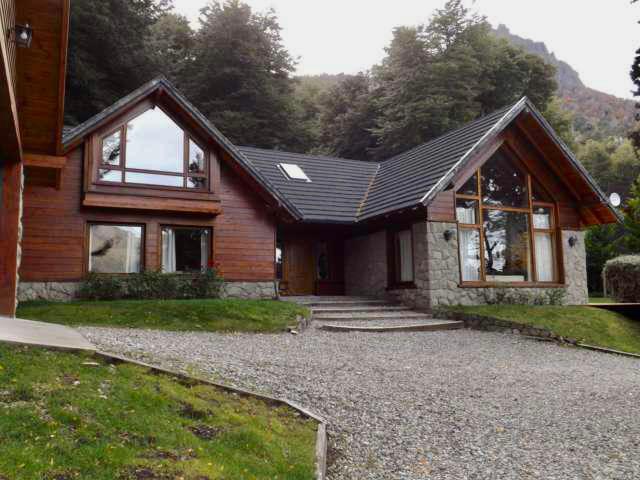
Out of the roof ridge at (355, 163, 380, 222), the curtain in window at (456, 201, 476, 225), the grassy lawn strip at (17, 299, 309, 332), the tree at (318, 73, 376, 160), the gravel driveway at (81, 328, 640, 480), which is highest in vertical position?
the tree at (318, 73, 376, 160)

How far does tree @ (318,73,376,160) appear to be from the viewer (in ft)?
118

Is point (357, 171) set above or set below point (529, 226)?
above

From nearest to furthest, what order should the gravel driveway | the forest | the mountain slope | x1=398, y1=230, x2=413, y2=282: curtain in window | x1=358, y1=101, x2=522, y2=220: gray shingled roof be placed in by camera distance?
the gravel driveway < x1=358, y1=101, x2=522, y2=220: gray shingled roof < x1=398, y1=230, x2=413, y2=282: curtain in window < the forest < the mountain slope

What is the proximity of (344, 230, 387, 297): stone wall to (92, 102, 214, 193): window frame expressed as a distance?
5.36m

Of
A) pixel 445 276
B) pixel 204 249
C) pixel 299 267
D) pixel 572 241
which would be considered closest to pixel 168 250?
pixel 204 249

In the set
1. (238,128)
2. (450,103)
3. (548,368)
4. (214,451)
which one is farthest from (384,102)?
(214,451)

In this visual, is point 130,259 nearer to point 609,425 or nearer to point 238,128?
point 609,425

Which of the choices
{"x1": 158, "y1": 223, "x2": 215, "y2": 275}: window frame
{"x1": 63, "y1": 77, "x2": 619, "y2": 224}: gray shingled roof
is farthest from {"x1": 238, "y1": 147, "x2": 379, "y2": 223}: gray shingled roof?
{"x1": 158, "y1": 223, "x2": 215, "y2": 275}: window frame

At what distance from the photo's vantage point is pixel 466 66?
108 feet

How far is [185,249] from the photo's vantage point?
14.7 metres

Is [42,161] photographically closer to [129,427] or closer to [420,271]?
[129,427]

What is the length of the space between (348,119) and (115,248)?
24.8 meters

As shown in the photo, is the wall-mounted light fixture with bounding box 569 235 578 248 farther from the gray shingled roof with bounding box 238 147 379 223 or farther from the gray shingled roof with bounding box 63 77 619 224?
the gray shingled roof with bounding box 238 147 379 223

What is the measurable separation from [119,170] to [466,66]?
82.2 feet
